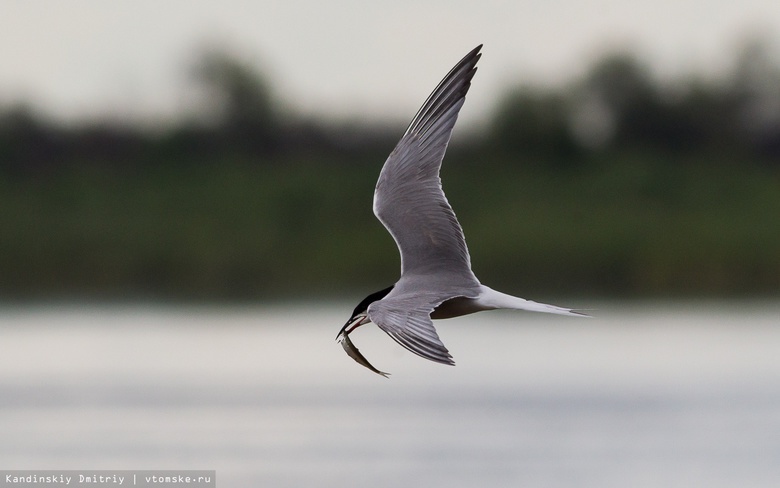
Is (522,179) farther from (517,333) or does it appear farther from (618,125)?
(517,333)

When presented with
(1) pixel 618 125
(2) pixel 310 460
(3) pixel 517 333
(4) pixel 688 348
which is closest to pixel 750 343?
(4) pixel 688 348

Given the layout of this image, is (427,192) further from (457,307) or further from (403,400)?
(403,400)

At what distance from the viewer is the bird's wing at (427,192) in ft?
35.9

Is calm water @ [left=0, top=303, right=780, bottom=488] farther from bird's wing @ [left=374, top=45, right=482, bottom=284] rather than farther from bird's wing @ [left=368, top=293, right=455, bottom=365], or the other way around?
bird's wing @ [left=368, top=293, right=455, bottom=365]

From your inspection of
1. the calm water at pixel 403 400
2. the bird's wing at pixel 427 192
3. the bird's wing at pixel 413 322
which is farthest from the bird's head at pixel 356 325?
the calm water at pixel 403 400

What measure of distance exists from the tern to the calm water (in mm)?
4304

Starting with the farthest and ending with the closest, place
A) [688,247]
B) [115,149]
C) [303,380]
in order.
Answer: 1. [115,149]
2. [688,247]
3. [303,380]

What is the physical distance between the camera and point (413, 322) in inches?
365

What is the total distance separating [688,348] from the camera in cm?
2198

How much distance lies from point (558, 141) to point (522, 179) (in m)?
2.30

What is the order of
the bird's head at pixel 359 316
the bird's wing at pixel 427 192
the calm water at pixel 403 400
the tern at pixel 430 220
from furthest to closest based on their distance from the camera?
the calm water at pixel 403 400 → the bird's wing at pixel 427 192 → the tern at pixel 430 220 → the bird's head at pixel 359 316

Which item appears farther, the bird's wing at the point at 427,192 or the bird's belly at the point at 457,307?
the bird's wing at the point at 427,192

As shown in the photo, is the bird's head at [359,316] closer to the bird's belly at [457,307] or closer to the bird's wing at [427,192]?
the bird's belly at [457,307]

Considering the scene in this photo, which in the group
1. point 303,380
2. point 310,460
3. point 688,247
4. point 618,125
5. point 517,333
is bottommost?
point 310,460
